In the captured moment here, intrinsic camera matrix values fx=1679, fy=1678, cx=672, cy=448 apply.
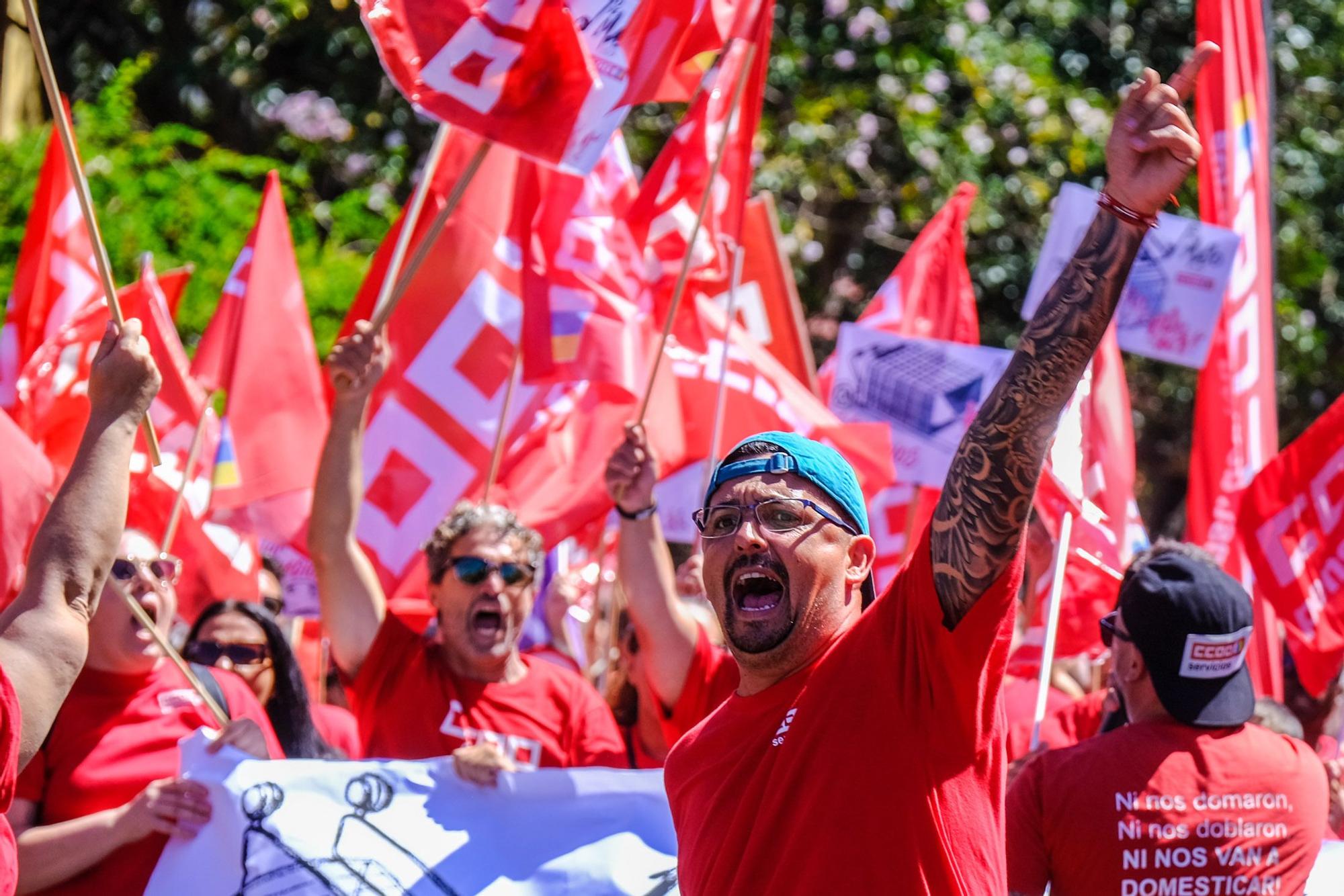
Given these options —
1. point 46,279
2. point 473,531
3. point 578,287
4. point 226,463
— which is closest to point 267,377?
point 226,463

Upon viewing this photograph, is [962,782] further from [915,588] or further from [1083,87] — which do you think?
[1083,87]

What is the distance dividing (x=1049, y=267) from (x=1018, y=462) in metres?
4.40

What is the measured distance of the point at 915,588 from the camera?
87.9 inches

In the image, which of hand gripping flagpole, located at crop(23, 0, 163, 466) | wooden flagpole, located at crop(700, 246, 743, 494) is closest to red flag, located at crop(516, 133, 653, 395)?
wooden flagpole, located at crop(700, 246, 743, 494)

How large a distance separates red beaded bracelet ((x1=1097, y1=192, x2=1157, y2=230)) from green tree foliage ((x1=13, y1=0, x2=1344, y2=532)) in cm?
888

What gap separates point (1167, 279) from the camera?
20.6 feet

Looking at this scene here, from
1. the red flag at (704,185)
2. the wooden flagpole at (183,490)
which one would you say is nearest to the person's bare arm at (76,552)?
the wooden flagpole at (183,490)

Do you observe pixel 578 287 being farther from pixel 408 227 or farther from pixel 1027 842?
pixel 1027 842

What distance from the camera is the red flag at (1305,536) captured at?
5324mm

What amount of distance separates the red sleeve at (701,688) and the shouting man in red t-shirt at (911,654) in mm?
1358

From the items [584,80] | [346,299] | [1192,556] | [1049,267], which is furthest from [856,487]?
[346,299]

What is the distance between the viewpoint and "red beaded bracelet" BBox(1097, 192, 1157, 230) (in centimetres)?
214

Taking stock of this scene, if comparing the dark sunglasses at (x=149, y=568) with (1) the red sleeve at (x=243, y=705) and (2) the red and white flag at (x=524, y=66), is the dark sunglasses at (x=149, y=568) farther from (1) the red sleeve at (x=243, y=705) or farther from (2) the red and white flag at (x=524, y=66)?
(2) the red and white flag at (x=524, y=66)

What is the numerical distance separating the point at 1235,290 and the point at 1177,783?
3.51 m
